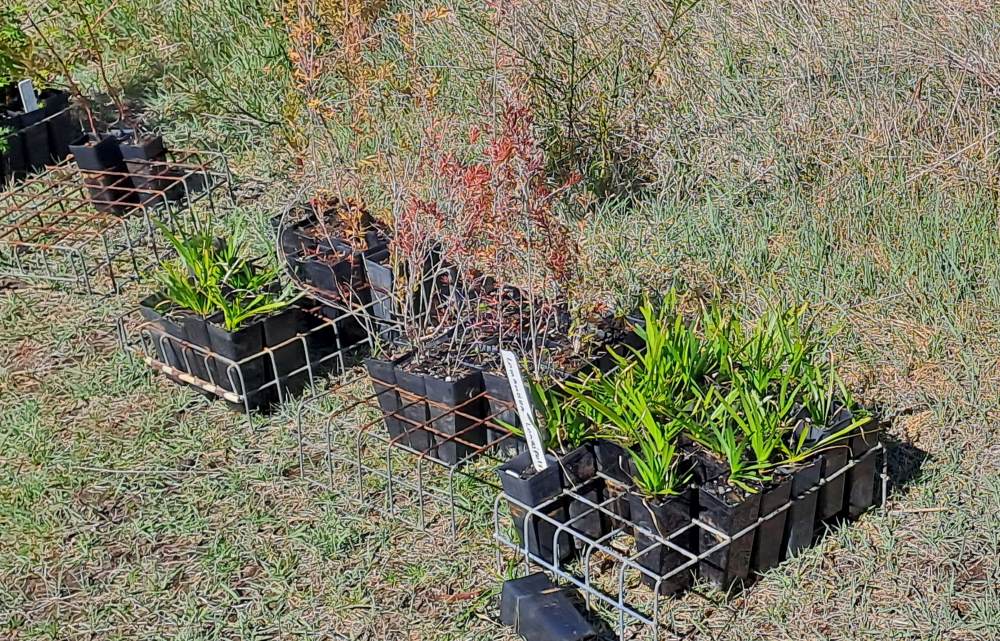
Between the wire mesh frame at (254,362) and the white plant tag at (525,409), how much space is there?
1169 mm

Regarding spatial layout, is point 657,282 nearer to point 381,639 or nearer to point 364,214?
point 364,214

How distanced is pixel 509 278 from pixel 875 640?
2019 mm

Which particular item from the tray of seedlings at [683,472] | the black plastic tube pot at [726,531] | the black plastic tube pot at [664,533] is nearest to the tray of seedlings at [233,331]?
the tray of seedlings at [683,472]

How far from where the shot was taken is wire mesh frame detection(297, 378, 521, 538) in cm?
391

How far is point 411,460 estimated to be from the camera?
4.16m

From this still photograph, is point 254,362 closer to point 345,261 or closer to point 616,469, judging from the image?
point 345,261

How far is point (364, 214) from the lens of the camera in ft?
16.3

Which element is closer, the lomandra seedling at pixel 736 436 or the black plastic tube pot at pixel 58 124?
the lomandra seedling at pixel 736 436

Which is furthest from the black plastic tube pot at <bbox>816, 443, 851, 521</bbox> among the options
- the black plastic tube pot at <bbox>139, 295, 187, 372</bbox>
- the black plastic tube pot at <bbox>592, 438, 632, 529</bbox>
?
the black plastic tube pot at <bbox>139, 295, 187, 372</bbox>

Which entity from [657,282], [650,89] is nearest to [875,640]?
[657,282]

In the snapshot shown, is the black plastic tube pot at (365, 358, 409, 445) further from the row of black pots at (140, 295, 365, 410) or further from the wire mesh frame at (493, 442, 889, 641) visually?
the wire mesh frame at (493, 442, 889, 641)

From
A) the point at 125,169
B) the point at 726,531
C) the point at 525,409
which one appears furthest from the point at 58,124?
the point at 726,531

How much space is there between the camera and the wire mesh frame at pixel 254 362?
4.40 metres

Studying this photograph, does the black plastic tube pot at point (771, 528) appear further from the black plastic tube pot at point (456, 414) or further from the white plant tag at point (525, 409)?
the black plastic tube pot at point (456, 414)
